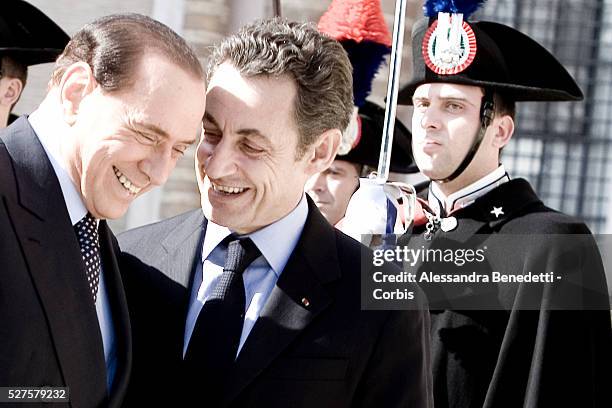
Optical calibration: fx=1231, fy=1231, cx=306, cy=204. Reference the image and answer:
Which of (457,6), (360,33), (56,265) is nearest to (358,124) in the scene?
(360,33)

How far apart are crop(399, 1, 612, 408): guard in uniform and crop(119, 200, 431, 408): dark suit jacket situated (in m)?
1.11

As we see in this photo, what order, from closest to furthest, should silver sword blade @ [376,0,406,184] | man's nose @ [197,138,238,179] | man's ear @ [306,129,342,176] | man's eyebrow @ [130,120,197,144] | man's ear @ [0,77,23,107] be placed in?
man's eyebrow @ [130,120,197,144], man's nose @ [197,138,238,179], man's ear @ [306,129,342,176], silver sword blade @ [376,0,406,184], man's ear @ [0,77,23,107]

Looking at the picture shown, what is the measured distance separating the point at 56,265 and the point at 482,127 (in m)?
2.28

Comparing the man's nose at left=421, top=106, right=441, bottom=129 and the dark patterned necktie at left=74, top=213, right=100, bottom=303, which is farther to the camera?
the man's nose at left=421, top=106, right=441, bottom=129

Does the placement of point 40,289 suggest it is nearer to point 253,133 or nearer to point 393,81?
point 253,133

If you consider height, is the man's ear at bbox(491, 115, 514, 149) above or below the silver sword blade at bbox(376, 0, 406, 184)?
below

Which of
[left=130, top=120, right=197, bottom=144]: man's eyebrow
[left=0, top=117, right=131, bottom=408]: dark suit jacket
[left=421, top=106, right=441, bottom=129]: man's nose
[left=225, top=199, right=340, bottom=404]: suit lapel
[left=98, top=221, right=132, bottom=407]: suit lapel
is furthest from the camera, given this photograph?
[left=421, top=106, right=441, bottom=129]: man's nose

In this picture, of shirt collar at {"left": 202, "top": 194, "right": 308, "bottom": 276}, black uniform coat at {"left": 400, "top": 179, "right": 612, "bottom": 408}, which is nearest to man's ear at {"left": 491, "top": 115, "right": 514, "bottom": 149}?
black uniform coat at {"left": 400, "top": 179, "right": 612, "bottom": 408}

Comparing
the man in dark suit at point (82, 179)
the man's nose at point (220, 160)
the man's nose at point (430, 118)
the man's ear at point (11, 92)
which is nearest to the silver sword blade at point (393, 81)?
the man's nose at point (430, 118)

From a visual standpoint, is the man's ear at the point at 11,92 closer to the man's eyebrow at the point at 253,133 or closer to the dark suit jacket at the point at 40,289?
the man's eyebrow at the point at 253,133

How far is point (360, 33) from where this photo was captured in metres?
4.39

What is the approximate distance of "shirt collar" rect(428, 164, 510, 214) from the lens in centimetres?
438

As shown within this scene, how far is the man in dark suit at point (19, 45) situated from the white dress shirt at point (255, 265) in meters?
1.82

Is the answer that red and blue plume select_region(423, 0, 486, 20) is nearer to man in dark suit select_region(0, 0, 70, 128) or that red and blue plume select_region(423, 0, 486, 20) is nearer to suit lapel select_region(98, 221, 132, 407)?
man in dark suit select_region(0, 0, 70, 128)
